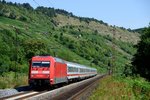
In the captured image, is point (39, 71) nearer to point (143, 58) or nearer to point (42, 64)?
point (42, 64)

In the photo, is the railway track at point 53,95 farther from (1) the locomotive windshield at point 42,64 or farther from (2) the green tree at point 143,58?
(2) the green tree at point 143,58

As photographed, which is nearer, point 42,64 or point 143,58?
point 42,64

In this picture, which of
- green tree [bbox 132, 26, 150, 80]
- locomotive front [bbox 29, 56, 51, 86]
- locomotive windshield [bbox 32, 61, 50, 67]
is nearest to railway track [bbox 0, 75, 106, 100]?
locomotive front [bbox 29, 56, 51, 86]

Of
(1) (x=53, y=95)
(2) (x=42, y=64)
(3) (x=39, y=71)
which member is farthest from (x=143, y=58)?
(1) (x=53, y=95)

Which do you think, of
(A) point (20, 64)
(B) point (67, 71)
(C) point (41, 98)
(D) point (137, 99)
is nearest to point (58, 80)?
(B) point (67, 71)

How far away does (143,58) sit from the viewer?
63.8 meters

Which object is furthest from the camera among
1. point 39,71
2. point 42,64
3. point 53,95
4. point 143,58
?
point 143,58

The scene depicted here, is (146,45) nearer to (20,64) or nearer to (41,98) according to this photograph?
(41,98)

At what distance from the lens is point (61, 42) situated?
187 m

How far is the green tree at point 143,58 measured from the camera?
6166 centimetres

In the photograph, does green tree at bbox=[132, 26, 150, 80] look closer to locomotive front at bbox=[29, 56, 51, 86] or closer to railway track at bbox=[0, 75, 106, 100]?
railway track at bbox=[0, 75, 106, 100]

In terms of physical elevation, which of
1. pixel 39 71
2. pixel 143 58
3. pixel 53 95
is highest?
pixel 143 58

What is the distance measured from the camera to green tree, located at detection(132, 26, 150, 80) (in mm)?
61656

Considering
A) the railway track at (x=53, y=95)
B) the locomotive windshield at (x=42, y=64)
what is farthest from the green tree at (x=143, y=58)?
the locomotive windshield at (x=42, y=64)
